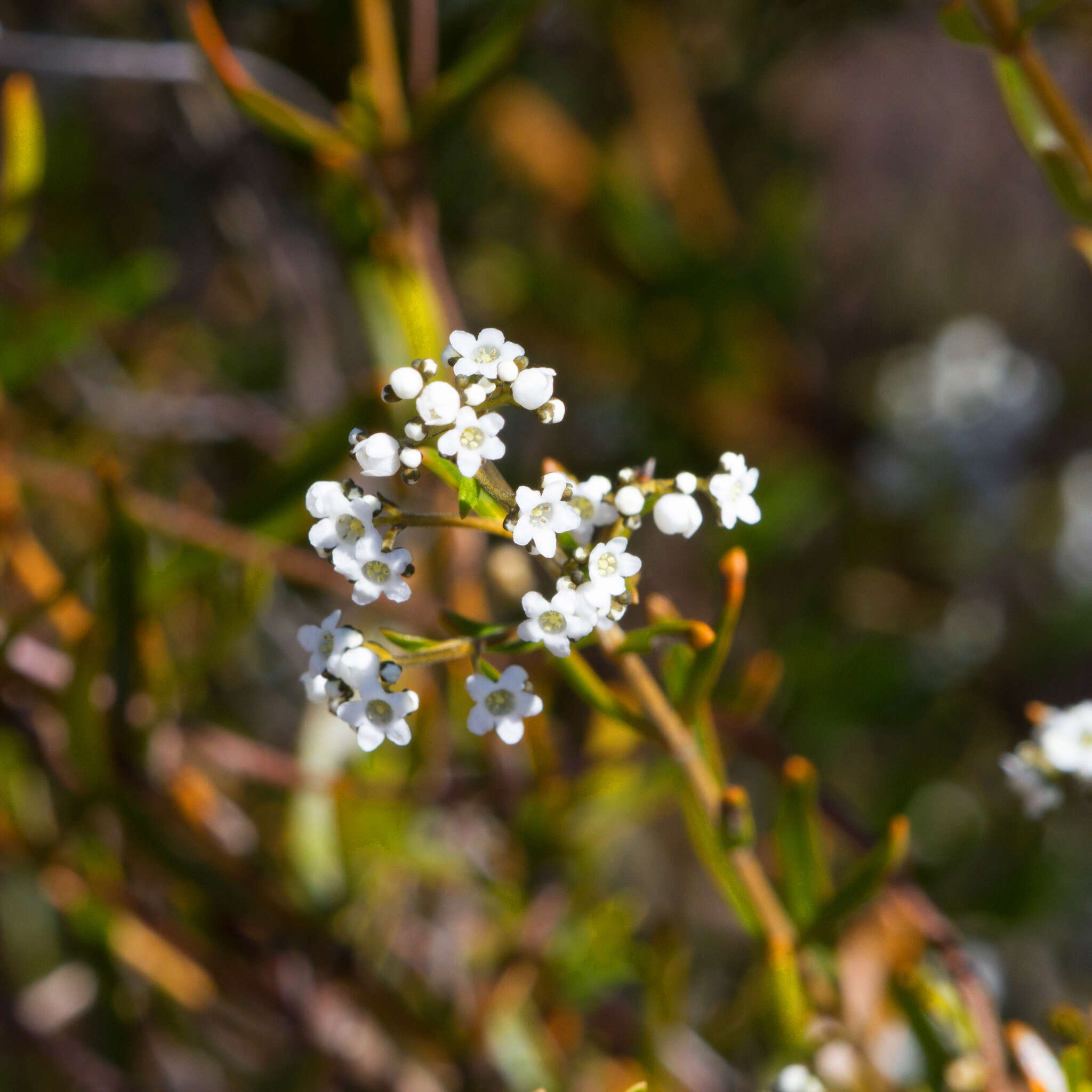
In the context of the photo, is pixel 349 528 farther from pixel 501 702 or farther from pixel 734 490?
pixel 734 490

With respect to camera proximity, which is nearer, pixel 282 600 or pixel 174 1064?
pixel 174 1064

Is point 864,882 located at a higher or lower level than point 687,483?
→ lower

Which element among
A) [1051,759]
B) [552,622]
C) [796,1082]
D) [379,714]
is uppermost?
[552,622]

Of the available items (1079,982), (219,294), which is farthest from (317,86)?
(1079,982)

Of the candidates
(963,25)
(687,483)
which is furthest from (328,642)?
(963,25)

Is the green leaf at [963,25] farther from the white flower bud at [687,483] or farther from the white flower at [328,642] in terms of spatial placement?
the white flower at [328,642]

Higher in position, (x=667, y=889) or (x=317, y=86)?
(x=317, y=86)

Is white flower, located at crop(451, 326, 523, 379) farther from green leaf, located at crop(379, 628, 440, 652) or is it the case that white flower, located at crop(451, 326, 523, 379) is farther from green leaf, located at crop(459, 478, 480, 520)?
green leaf, located at crop(379, 628, 440, 652)

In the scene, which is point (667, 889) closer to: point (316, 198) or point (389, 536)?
point (316, 198)
